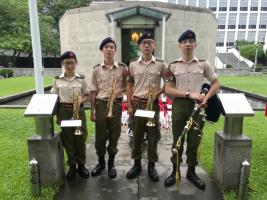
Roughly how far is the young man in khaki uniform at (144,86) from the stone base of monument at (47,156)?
0.99 metres

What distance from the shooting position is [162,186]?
146 inches

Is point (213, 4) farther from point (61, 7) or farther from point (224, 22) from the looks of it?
point (61, 7)

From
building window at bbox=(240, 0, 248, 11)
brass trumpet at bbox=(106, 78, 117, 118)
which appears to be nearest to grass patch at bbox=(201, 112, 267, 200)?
brass trumpet at bbox=(106, 78, 117, 118)

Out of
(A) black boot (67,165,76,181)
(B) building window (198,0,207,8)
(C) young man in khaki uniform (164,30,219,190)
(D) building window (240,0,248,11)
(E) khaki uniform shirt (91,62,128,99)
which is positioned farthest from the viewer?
(B) building window (198,0,207,8)

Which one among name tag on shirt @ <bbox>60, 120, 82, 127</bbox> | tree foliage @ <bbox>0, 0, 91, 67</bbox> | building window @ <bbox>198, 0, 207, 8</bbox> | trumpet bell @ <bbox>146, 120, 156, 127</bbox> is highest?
building window @ <bbox>198, 0, 207, 8</bbox>

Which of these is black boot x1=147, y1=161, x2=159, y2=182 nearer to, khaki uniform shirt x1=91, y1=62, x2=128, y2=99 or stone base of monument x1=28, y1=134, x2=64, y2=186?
khaki uniform shirt x1=91, y1=62, x2=128, y2=99

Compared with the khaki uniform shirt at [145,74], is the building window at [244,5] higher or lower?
higher

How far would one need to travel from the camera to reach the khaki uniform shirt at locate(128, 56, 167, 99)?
3.69 meters

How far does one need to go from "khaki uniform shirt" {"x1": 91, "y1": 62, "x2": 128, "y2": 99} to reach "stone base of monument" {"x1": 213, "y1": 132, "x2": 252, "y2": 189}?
1484 millimetres

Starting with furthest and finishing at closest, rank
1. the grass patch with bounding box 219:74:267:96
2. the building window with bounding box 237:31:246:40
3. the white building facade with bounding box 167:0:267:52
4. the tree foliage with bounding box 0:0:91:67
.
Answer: the building window with bounding box 237:31:246:40
the white building facade with bounding box 167:0:267:52
the tree foliage with bounding box 0:0:91:67
the grass patch with bounding box 219:74:267:96

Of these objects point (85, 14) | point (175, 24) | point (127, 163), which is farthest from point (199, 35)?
point (127, 163)

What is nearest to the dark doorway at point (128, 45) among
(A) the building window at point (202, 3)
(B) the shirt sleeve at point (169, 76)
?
(B) the shirt sleeve at point (169, 76)

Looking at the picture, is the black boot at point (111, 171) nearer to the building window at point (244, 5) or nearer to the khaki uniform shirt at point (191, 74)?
the khaki uniform shirt at point (191, 74)

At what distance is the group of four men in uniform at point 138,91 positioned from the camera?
136 inches
